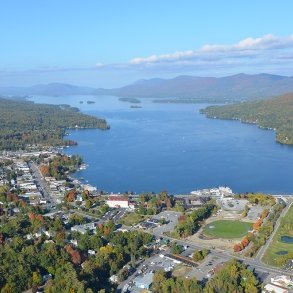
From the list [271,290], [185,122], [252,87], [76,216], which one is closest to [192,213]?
[76,216]

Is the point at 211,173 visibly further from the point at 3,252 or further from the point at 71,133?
the point at 71,133

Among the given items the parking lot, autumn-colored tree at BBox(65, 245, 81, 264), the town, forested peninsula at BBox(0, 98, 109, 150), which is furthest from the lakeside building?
forested peninsula at BBox(0, 98, 109, 150)

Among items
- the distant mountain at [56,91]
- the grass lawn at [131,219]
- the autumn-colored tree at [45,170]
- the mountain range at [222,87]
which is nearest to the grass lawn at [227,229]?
the grass lawn at [131,219]

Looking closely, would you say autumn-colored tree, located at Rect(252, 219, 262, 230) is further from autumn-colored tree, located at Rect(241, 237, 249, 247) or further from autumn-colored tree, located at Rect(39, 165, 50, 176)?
autumn-colored tree, located at Rect(39, 165, 50, 176)

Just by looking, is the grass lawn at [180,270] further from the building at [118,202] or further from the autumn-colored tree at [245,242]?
the building at [118,202]

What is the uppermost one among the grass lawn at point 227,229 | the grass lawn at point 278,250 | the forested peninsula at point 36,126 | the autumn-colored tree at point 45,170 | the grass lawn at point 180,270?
the forested peninsula at point 36,126

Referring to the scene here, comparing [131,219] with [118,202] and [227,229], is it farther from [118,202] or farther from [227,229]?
[227,229]

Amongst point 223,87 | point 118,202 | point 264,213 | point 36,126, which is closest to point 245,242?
point 264,213
